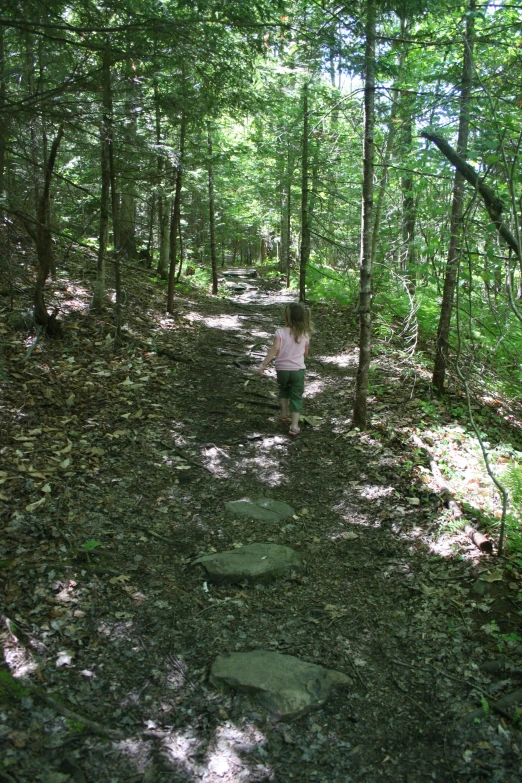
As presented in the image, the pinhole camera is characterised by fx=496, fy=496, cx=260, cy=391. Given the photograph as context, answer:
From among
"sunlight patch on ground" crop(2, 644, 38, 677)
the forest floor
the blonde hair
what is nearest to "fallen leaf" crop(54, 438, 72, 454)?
the forest floor

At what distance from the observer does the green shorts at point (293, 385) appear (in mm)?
7020

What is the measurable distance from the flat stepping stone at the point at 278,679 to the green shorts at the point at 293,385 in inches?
158

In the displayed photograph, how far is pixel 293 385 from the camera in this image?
7.05 metres

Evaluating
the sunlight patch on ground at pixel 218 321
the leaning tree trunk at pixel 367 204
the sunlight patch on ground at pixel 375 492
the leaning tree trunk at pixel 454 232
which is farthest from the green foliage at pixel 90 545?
the sunlight patch on ground at pixel 218 321

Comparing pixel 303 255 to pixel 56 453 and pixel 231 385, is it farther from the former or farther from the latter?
pixel 56 453

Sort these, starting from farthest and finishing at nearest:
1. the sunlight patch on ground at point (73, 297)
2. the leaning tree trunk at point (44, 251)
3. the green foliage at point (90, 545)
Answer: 1. the sunlight patch on ground at point (73, 297)
2. the leaning tree trunk at point (44, 251)
3. the green foliage at point (90, 545)

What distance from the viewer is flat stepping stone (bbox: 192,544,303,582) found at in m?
4.26

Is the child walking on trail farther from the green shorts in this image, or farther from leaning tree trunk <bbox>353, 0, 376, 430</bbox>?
leaning tree trunk <bbox>353, 0, 376, 430</bbox>

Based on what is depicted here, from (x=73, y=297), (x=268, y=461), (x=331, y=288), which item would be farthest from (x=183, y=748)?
(x=331, y=288)

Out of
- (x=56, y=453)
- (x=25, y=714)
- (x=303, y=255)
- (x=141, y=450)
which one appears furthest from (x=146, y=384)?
(x=303, y=255)

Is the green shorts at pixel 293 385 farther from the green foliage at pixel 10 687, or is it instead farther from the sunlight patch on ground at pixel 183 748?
the green foliage at pixel 10 687

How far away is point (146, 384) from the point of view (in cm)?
827

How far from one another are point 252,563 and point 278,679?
125 cm

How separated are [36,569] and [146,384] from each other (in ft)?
15.2
